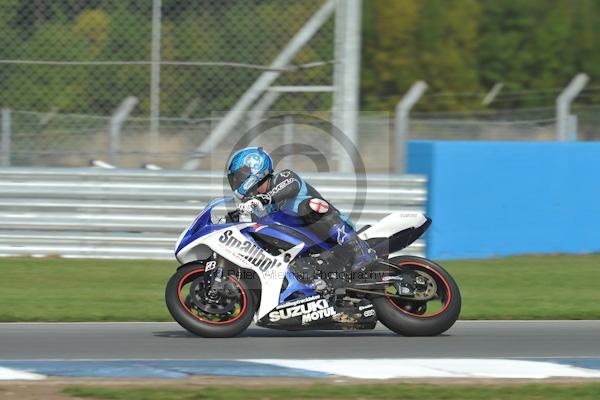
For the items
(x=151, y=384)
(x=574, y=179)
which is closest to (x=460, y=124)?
(x=574, y=179)

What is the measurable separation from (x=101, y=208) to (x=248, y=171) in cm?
502

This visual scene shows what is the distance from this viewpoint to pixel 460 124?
54.7 ft

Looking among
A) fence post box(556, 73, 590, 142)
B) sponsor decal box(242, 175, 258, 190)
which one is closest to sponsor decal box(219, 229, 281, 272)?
sponsor decal box(242, 175, 258, 190)

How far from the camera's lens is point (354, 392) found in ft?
22.3

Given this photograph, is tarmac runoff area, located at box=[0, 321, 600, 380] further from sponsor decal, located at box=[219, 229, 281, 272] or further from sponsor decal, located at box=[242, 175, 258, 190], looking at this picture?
sponsor decal, located at box=[242, 175, 258, 190]

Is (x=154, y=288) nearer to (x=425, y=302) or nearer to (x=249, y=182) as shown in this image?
(x=249, y=182)

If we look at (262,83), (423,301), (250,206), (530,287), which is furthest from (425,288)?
(262,83)

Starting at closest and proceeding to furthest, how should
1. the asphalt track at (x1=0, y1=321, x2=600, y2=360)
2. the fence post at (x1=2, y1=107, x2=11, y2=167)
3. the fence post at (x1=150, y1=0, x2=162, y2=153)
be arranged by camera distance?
1. the asphalt track at (x1=0, y1=321, x2=600, y2=360)
2. the fence post at (x1=2, y1=107, x2=11, y2=167)
3. the fence post at (x1=150, y1=0, x2=162, y2=153)

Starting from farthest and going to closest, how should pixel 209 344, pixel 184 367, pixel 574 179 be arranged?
pixel 574 179
pixel 209 344
pixel 184 367

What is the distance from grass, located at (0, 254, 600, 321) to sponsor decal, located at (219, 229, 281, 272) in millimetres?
1506

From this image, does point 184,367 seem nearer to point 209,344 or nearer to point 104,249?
point 209,344

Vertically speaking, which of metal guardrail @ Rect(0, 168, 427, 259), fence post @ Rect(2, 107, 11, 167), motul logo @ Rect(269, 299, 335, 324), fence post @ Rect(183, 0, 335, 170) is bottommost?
motul logo @ Rect(269, 299, 335, 324)

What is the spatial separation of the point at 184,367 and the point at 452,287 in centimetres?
220

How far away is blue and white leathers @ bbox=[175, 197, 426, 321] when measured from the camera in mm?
8844
